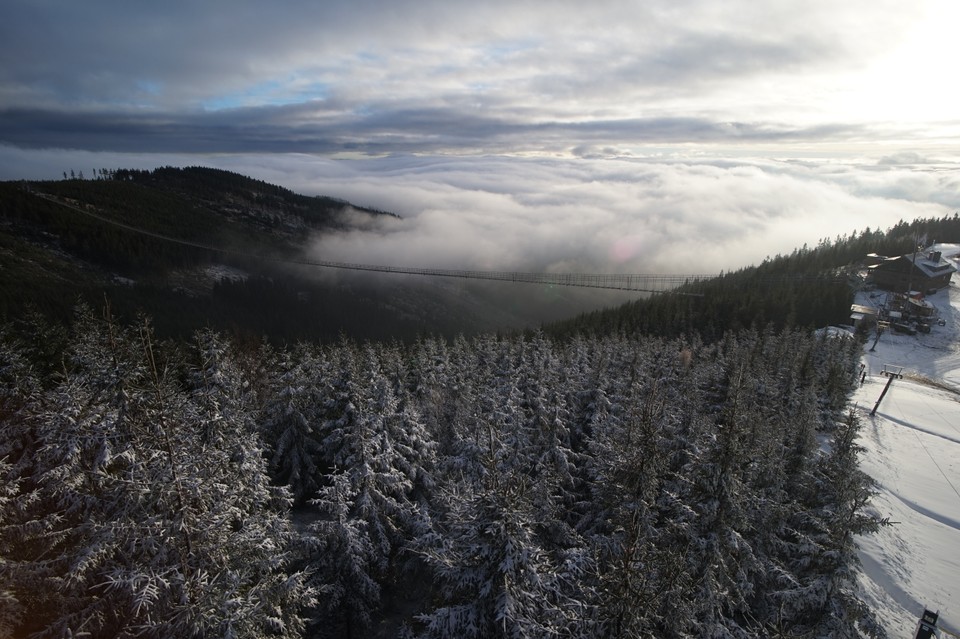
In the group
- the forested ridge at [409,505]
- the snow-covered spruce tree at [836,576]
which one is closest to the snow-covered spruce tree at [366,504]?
the forested ridge at [409,505]

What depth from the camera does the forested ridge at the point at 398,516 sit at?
11.1 metres

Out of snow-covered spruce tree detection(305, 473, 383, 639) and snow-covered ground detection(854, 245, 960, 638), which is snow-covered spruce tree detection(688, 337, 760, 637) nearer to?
snow-covered ground detection(854, 245, 960, 638)

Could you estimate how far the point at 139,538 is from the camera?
37.4 feet

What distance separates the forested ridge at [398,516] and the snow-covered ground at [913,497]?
3875mm

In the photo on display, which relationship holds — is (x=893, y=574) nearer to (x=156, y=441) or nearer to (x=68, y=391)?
(x=156, y=441)

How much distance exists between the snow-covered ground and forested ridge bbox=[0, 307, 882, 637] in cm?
388

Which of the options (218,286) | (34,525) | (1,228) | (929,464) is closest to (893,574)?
(929,464)

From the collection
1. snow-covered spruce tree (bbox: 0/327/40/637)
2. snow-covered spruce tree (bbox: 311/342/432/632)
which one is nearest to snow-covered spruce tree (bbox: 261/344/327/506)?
snow-covered spruce tree (bbox: 311/342/432/632)

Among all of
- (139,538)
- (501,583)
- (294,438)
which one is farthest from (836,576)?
(294,438)

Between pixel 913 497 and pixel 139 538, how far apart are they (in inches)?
1940

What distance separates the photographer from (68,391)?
13812 millimetres

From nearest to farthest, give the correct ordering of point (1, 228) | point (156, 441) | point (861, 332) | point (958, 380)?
point (156, 441) → point (958, 380) → point (861, 332) → point (1, 228)

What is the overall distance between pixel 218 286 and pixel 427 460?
7706 inches

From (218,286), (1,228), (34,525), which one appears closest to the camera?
(34,525)
